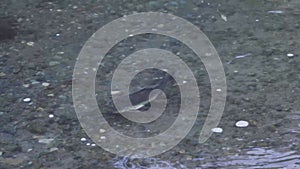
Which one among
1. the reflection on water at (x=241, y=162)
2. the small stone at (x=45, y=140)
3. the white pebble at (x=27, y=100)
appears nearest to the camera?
the reflection on water at (x=241, y=162)

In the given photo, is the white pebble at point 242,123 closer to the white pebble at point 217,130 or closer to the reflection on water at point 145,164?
the white pebble at point 217,130

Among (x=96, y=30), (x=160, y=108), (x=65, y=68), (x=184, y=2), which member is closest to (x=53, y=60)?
(x=65, y=68)

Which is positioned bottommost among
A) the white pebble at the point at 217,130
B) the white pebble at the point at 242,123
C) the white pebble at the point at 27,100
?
the white pebble at the point at 217,130

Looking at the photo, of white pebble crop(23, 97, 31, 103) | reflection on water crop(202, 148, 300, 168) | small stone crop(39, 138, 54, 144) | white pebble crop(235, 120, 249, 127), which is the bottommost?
reflection on water crop(202, 148, 300, 168)

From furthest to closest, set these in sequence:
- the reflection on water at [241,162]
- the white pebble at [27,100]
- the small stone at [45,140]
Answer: the white pebble at [27,100], the small stone at [45,140], the reflection on water at [241,162]

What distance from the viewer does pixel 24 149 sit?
9.39 ft

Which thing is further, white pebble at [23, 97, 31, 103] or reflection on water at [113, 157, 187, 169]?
white pebble at [23, 97, 31, 103]

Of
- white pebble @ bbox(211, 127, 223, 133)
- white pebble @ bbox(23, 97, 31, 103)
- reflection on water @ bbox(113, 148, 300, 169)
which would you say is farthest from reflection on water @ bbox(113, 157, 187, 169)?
white pebble @ bbox(23, 97, 31, 103)

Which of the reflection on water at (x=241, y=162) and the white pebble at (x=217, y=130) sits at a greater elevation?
the white pebble at (x=217, y=130)

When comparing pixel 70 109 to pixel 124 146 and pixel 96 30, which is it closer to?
pixel 124 146

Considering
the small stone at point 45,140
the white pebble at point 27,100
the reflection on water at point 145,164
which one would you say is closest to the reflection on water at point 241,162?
the reflection on water at point 145,164

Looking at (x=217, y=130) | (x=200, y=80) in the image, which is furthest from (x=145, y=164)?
(x=200, y=80)

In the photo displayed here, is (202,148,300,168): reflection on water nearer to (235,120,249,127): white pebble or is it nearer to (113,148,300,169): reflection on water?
(113,148,300,169): reflection on water

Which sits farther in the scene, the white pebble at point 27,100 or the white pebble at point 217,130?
the white pebble at point 27,100
